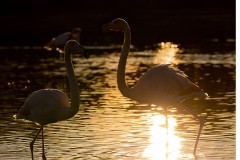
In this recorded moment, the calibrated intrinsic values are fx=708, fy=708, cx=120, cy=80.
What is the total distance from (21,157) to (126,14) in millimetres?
53065

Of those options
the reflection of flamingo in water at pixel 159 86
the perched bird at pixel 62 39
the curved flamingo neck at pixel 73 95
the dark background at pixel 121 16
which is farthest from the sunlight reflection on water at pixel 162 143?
the dark background at pixel 121 16

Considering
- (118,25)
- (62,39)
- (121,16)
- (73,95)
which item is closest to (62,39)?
(62,39)

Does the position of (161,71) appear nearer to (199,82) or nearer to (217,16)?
(199,82)

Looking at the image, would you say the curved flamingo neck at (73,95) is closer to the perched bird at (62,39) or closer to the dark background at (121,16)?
the perched bird at (62,39)

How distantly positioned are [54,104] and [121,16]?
166 feet

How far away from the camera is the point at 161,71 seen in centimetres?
1242

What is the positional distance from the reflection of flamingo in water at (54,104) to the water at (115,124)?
0.62m

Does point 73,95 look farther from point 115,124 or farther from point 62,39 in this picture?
point 62,39

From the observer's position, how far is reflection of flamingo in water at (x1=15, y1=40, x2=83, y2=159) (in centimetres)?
1180

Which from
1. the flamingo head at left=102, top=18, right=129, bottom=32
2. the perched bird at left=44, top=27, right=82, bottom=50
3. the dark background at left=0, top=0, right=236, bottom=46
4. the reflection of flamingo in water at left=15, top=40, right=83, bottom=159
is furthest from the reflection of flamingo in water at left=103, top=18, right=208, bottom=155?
the dark background at left=0, top=0, right=236, bottom=46

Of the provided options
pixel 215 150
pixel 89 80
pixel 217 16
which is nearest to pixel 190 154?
pixel 215 150

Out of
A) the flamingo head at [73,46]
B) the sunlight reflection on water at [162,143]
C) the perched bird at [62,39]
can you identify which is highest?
the perched bird at [62,39]

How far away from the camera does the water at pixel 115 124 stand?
12.0 metres

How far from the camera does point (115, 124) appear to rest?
1455 cm
